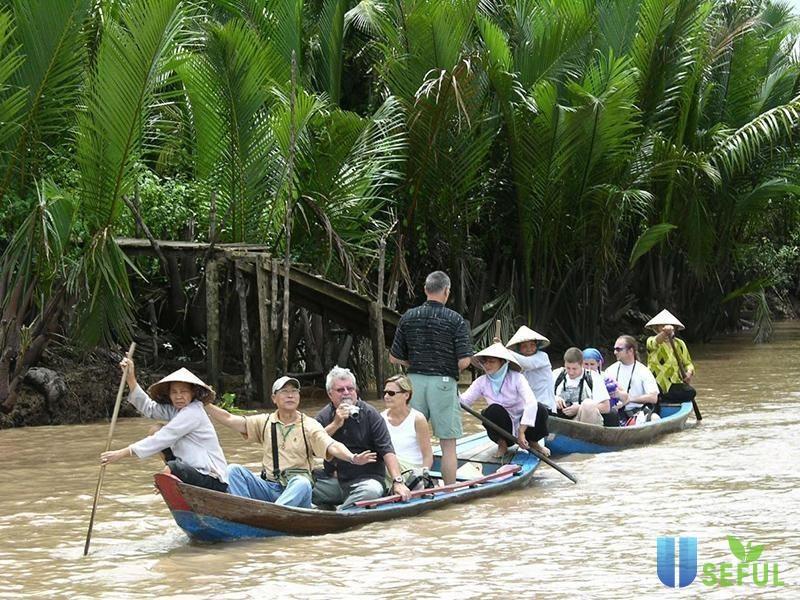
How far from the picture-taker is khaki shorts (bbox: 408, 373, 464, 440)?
9812 millimetres

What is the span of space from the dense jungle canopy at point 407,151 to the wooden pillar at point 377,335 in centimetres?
50

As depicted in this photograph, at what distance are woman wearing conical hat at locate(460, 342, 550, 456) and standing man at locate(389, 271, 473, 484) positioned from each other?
0.65 meters

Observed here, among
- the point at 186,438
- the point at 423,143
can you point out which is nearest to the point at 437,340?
the point at 186,438

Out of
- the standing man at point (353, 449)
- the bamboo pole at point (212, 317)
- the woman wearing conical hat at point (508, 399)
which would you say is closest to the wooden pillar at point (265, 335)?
the bamboo pole at point (212, 317)

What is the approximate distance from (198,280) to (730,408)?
269 inches

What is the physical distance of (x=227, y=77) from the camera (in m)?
15.5

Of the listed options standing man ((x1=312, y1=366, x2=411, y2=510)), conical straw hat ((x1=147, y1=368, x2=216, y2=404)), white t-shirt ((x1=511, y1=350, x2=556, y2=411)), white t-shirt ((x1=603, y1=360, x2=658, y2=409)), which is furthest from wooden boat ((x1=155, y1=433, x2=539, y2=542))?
white t-shirt ((x1=603, y1=360, x2=658, y2=409))

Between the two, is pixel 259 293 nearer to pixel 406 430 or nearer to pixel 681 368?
pixel 681 368

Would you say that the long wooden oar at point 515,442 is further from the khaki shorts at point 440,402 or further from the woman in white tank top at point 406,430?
the woman in white tank top at point 406,430

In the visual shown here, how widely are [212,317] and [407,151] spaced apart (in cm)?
494

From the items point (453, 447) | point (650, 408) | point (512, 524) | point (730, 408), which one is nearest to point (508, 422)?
point (453, 447)

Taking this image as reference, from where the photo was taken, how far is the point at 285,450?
8.66 metres

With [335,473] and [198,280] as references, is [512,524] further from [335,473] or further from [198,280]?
[198,280]

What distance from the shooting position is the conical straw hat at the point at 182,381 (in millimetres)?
8094
